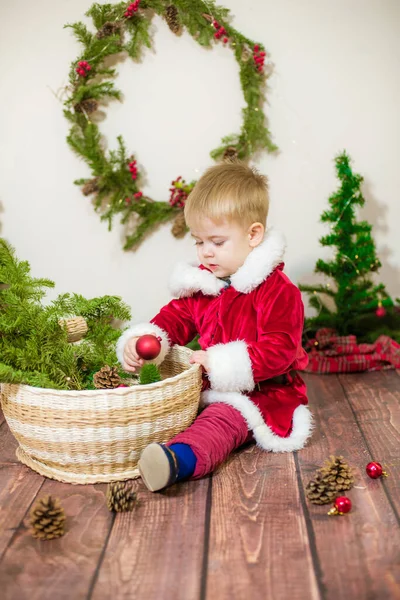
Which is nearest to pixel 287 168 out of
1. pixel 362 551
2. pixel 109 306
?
pixel 109 306

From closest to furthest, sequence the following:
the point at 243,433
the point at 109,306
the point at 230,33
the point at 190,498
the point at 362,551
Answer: the point at 362,551 → the point at 190,498 → the point at 243,433 → the point at 109,306 → the point at 230,33

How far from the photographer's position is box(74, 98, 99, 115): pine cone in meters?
2.73

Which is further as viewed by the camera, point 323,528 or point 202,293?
point 202,293

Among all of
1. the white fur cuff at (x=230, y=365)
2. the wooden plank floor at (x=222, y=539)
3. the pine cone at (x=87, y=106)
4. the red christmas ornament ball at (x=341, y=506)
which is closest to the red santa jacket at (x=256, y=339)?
the white fur cuff at (x=230, y=365)

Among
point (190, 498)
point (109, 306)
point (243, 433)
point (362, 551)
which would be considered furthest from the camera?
point (109, 306)

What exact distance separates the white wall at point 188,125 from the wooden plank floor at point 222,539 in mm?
1269

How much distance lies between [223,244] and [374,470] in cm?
75

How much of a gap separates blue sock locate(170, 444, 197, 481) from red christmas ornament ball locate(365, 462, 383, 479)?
0.45 meters

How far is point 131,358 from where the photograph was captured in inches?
72.0

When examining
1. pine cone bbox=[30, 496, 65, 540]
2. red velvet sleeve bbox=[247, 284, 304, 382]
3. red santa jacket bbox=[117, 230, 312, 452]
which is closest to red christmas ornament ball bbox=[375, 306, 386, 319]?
red santa jacket bbox=[117, 230, 312, 452]

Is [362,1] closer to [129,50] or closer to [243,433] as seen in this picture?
[129,50]

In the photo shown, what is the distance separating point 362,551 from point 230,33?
7.13ft

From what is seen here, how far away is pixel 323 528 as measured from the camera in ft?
4.64

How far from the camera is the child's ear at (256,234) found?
73.5 inches
